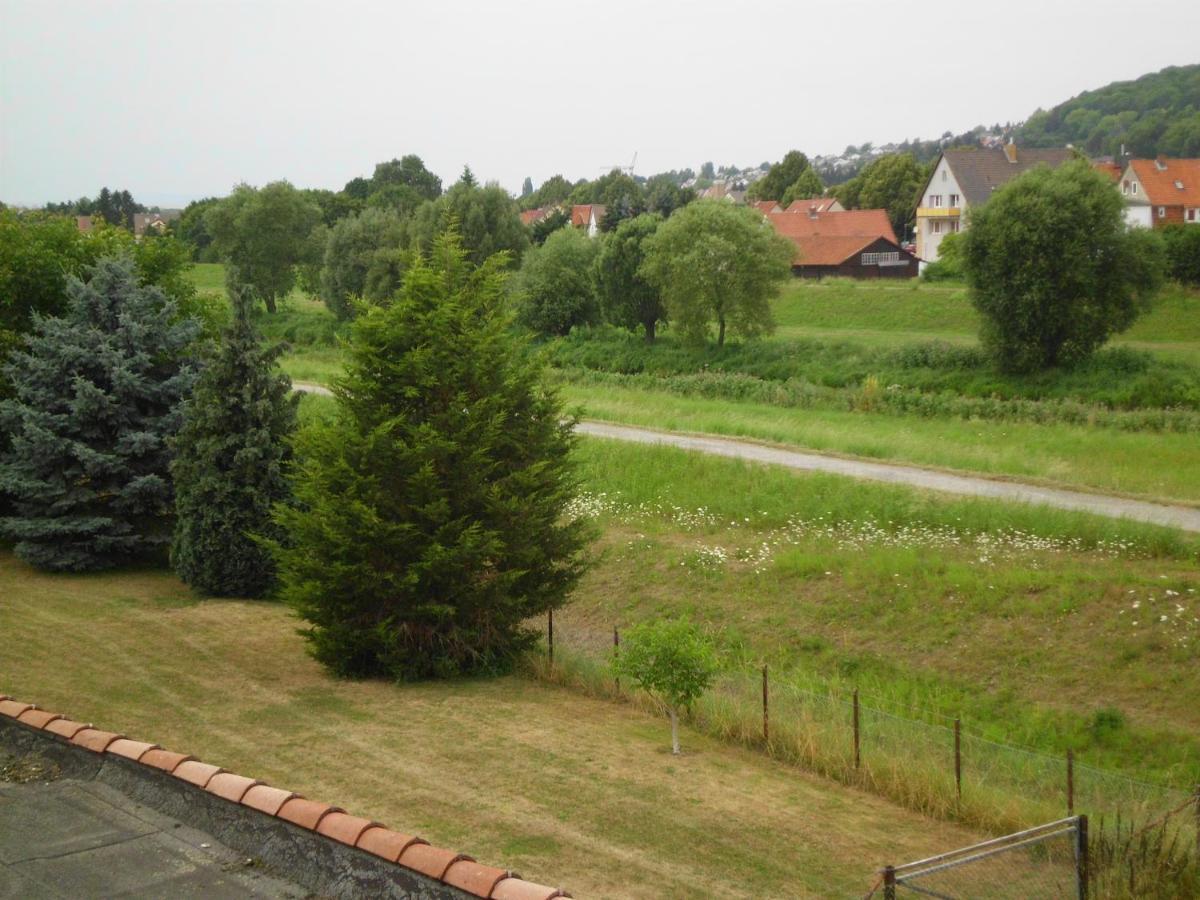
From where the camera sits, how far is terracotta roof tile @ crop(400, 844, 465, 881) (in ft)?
A: 23.3

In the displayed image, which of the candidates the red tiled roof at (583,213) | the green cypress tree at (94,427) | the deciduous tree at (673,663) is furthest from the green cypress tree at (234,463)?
the red tiled roof at (583,213)

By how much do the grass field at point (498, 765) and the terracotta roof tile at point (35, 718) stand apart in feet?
6.56

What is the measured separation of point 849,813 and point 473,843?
398 centimetres

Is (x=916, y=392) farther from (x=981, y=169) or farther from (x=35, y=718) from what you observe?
(x=981, y=169)

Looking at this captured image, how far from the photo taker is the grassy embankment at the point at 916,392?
28.9m

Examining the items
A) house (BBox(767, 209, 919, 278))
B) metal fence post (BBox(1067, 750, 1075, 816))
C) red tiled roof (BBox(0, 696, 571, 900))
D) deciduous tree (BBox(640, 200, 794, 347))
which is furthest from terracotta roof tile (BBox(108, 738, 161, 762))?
house (BBox(767, 209, 919, 278))

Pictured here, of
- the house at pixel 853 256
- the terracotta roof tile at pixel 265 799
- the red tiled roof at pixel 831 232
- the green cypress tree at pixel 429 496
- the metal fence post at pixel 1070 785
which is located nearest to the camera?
the terracotta roof tile at pixel 265 799

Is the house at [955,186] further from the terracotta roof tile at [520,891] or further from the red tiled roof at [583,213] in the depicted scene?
the terracotta roof tile at [520,891]

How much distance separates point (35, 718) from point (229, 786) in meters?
2.76

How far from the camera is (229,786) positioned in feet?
27.2

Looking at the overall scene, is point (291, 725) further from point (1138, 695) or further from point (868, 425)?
point (868, 425)

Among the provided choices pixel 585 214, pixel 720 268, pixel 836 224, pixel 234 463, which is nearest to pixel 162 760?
pixel 234 463

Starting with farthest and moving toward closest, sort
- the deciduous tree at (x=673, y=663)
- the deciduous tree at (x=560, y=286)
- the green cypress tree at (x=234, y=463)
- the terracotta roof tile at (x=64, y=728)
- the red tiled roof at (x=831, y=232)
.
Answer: the red tiled roof at (x=831, y=232), the deciduous tree at (x=560, y=286), the green cypress tree at (x=234, y=463), the deciduous tree at (x=673, y=663), the terracotta roof tile at (x=64, y=728)

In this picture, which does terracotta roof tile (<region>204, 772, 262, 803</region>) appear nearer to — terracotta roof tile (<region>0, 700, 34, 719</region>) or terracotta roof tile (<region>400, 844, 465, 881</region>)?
terracotta roof tile (<region>400, 844, 465, 881</region>)
